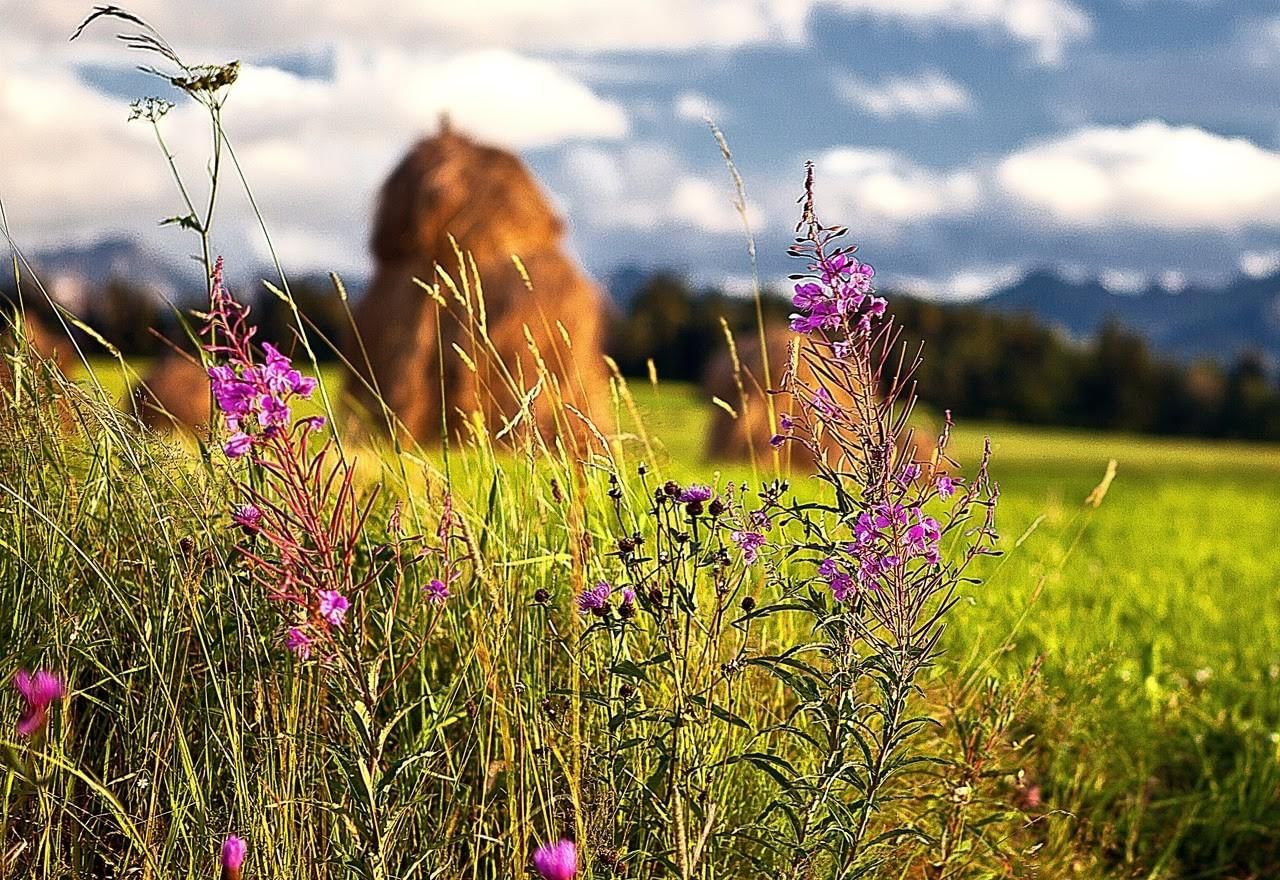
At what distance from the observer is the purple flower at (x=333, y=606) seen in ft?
6.16

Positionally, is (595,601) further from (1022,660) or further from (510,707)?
(1022,660)

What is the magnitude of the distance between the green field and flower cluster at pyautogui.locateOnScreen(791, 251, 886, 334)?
2.08 ft

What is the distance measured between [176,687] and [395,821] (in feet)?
2.70

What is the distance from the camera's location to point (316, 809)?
2615 mm

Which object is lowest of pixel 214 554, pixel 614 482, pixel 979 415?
pixel 979 415

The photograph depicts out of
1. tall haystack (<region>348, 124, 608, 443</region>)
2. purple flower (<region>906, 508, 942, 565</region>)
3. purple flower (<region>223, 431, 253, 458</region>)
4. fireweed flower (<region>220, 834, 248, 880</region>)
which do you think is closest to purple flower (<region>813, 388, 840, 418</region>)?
purple flower (<region>906, 508, 942, 565</region>)

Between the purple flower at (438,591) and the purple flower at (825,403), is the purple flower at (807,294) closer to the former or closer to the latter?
the purple flower at (825,403)

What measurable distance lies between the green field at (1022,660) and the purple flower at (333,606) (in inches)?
14.1

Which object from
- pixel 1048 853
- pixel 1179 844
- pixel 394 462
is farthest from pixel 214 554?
pixel 1179 844

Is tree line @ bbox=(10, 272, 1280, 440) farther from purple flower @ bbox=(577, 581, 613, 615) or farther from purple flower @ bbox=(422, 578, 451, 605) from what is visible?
purple flower @ bbox=(577, 581, 613, 615)

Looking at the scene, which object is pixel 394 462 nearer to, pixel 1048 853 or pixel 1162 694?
pixel 1048 853

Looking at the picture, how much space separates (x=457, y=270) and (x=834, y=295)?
1223cm

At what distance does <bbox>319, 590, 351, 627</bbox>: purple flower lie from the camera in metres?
1.88

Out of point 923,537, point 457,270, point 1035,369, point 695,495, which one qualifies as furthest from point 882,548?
point 1035,369
